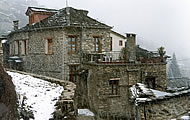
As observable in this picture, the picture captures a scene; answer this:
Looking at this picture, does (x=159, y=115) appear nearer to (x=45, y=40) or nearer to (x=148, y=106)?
(x=148, y=106)

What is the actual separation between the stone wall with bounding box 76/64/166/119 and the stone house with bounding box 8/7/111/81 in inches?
64.1

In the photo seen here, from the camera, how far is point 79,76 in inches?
750

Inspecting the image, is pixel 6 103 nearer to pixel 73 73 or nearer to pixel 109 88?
pixel 109 88

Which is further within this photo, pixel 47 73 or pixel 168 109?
pixel 47 73

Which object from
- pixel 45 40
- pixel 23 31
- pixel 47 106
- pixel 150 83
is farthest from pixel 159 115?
pixel 23 31

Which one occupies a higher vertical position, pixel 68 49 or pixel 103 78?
pixel 68 49

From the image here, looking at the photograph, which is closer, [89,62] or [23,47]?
[89,62]

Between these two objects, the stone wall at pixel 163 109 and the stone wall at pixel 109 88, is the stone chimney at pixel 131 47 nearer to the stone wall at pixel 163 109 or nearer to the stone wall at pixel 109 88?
the stone wall at pixel 109 88

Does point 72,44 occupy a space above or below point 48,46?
above

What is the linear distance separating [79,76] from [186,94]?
11211mm

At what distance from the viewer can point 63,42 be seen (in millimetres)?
18547

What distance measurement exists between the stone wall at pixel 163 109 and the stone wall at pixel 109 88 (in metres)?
8.47

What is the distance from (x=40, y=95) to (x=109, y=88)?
9.93 meters

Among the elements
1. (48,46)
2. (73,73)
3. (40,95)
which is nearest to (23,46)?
(48,46)
